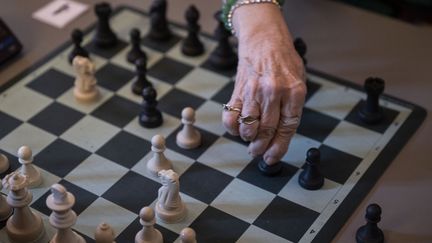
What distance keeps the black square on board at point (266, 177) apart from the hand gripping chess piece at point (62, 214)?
42 centimetres

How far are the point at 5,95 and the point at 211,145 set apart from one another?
1.81 feet

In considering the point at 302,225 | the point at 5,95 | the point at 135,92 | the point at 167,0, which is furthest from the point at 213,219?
the point at 167,0

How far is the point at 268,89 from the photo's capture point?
158cm

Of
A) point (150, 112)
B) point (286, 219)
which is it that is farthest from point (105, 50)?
point (286, 219)

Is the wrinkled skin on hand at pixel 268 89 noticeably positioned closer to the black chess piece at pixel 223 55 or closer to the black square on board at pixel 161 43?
the black chess piece at pixel 223 55

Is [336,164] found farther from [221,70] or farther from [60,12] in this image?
[60,12]

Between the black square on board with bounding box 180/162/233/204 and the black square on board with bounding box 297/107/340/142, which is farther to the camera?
the black square on board with bounding box 297/107/340/142

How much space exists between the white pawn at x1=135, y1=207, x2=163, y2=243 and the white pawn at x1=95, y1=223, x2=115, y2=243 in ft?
0.21

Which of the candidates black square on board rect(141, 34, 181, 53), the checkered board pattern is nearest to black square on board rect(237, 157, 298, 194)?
the checkered board pattern

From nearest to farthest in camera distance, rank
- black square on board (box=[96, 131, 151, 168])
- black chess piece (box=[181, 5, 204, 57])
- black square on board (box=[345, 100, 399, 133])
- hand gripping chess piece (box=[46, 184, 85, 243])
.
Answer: hand gripping chess piece (box=[46, 184, 85, 243]) < black square on board (box=[96, 131, 151, 168]) < black square on board (box=[345, 100, 399, 133]) < black chess piece (box=[181, 5, 204, 57])

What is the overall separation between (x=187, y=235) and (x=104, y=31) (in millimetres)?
861

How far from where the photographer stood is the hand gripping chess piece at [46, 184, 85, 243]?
1.42 metres

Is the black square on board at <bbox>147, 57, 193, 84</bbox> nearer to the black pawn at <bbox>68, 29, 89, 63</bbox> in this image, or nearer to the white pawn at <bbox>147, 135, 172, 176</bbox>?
the black pawn at <bbox>68, 29, 89, 63</bbox>

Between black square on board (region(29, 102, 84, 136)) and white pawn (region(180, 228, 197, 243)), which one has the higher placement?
white pawn (region(180, 228, 197, 243))
